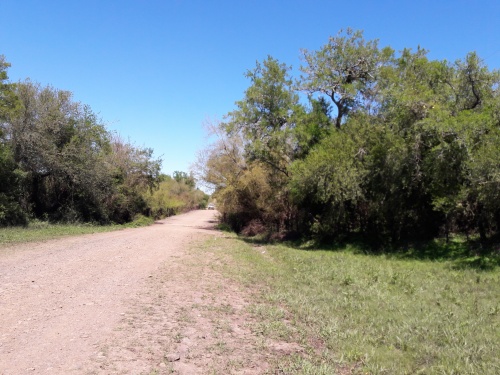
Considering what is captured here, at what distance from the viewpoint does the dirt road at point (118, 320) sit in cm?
474

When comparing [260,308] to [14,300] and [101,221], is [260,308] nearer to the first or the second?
[14,300]

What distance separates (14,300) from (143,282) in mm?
2923

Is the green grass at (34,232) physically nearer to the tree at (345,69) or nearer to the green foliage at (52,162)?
the green foliage at (52,162)

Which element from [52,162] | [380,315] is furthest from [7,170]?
[380,315]

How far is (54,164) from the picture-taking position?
2422 centimetres

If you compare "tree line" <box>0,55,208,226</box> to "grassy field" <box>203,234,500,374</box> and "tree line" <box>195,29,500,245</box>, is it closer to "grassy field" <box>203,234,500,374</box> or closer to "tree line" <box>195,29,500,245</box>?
"tree line" <box>195,29,500,245</box>

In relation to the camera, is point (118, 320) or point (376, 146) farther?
point (376, 146)

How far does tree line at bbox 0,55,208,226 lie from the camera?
2162 cm

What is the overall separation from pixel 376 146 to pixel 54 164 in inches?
790

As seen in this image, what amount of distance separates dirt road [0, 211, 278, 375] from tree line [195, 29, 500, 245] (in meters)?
10.4

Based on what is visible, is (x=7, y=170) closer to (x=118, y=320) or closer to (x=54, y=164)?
(x=54, y=164)

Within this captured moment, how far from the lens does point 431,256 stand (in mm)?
15836

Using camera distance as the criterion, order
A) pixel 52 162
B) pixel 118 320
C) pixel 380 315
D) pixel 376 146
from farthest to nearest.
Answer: pixel 52 162
pixel 376 146
pixel 380 315
pixel 118 320

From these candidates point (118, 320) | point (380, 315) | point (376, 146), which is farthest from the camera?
point (376, 146)
